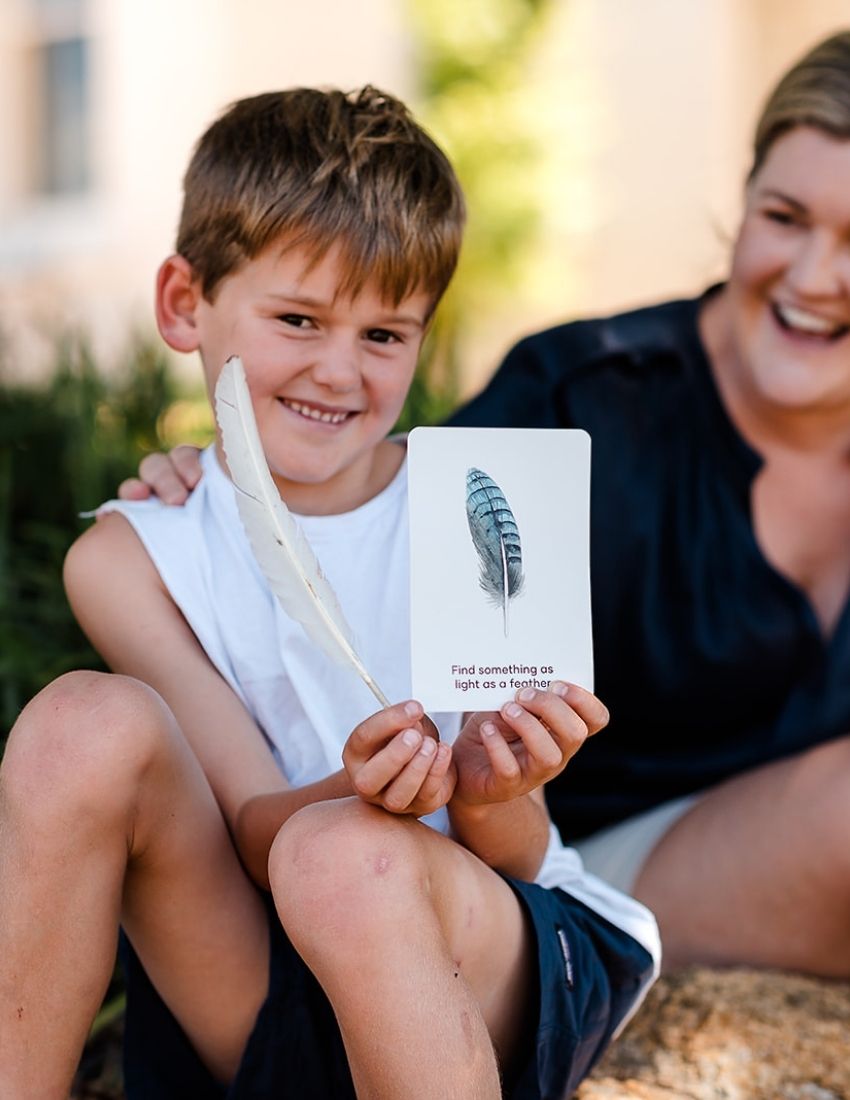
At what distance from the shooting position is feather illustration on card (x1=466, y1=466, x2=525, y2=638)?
1.42m

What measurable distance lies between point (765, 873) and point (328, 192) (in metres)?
1.15

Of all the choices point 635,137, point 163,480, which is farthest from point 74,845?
point 635,137

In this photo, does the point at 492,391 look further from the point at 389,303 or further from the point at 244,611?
the point at 244,611

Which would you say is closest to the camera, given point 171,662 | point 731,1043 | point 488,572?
point 488,572

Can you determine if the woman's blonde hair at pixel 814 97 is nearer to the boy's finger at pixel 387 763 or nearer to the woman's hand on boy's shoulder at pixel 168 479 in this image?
the woman's hand on boy's shoulder at pixel 168 479

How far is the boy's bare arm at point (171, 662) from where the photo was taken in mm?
1599

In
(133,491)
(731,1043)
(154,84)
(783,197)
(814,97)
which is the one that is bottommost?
(731,1043)

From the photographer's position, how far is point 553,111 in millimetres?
8094

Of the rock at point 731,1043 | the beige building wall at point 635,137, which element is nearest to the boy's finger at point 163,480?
the rock at point 731,1043

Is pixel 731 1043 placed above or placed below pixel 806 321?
below

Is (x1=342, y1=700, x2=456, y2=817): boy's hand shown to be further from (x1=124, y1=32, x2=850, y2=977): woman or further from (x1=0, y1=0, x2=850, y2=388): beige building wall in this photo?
(x1=0, y1=0, x2=850, y2=388): beige building wall

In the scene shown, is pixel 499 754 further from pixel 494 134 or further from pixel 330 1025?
pixel 494 134

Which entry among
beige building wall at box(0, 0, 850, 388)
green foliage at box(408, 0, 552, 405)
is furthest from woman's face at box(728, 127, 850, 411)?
green foliage at box(408, 0, 552, 405)

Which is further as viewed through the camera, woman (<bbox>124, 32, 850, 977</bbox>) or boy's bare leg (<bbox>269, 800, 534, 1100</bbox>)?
woman (<bbox>124, 32, 850, 977</bbox>)
